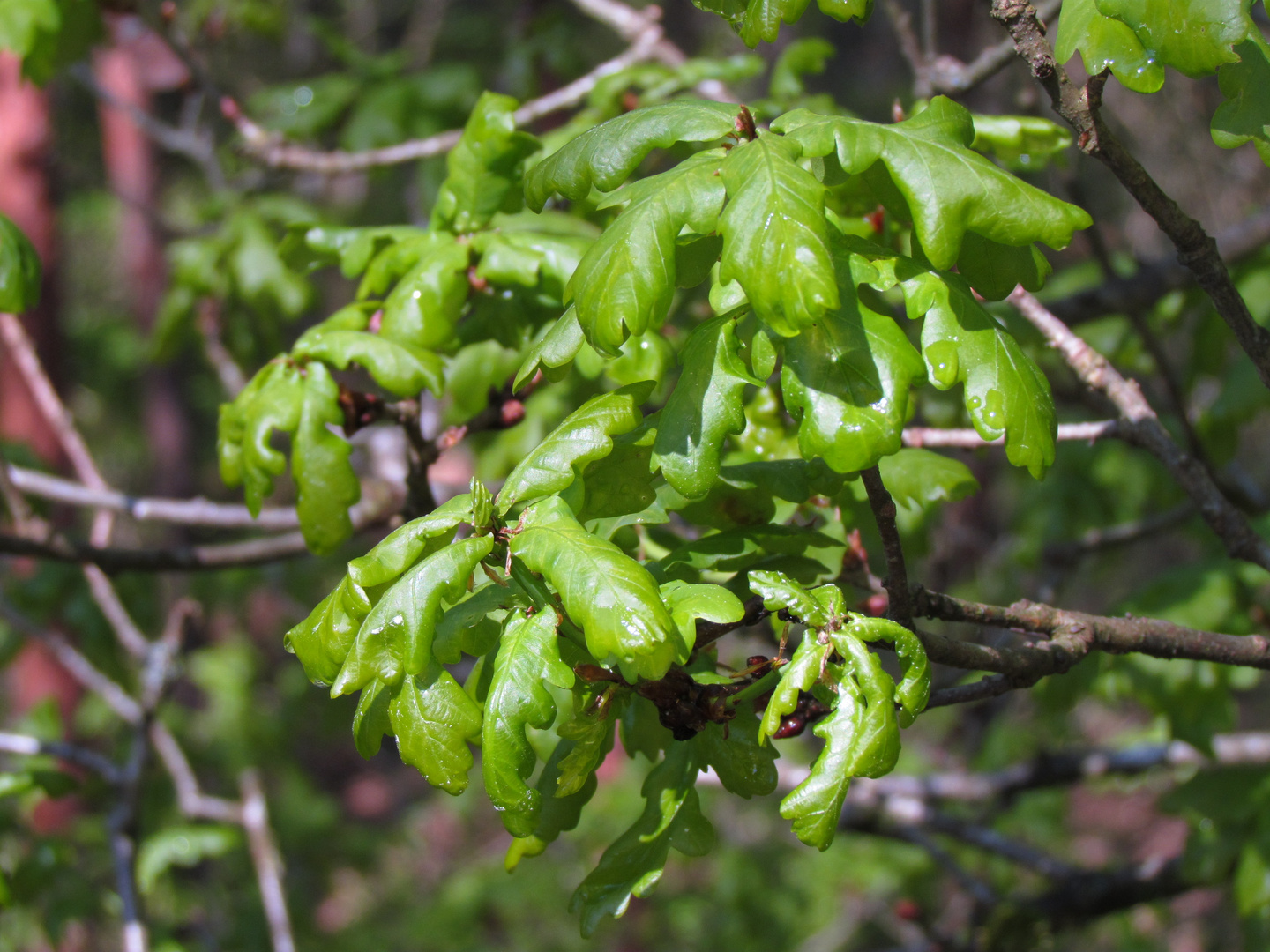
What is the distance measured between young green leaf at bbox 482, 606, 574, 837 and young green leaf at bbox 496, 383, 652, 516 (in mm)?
144

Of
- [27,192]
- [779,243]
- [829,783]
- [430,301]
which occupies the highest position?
[779,243]

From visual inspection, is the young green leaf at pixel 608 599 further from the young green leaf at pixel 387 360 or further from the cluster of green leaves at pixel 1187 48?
the cluster of green leaves at pixel 1187 48

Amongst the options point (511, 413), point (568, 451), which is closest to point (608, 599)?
point (568, 451)

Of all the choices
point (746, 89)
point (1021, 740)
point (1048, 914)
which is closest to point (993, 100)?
Answer: point (746, 89)

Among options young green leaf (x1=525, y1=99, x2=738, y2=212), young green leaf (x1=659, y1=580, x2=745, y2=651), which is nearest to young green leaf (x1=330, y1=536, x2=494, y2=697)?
young green leaf (x1=659, y1=580, x2=745, y2=651)

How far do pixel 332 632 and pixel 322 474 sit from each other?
491 millimetres

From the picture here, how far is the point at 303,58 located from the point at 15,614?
30.9 ft

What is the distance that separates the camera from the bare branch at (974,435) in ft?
5.22

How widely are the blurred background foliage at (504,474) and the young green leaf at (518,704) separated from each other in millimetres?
626

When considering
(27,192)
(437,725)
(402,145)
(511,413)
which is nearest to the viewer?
(437,725)

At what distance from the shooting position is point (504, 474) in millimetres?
2152

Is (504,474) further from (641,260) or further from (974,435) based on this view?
(641,260)

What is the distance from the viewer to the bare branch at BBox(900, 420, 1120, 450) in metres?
1.59

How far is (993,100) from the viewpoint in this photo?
13.9 ft
